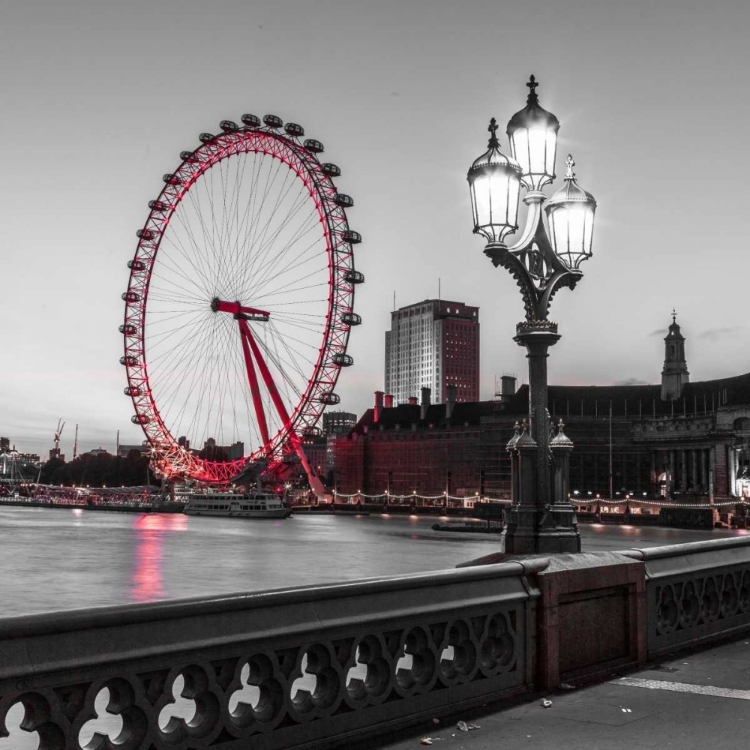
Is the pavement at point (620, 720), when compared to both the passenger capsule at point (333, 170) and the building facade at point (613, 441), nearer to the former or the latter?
the passenger capsule at point (333, 170)

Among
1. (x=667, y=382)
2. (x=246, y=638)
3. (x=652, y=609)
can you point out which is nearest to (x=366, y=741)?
(x=246, y=638)

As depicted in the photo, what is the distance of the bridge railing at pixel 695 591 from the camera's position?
9.25 meters

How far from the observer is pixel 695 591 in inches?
399

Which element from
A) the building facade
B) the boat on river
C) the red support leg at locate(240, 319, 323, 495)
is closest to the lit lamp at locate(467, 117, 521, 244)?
the red support leg at locate(240, 319, 323, 495)

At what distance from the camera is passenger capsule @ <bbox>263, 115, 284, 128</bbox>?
6388cm

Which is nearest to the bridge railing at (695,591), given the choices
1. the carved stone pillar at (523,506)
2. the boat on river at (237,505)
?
the carved stone pillar at (523,506)

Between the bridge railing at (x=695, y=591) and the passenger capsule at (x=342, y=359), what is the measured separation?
54.1 meters

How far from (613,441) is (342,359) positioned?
7686 cm

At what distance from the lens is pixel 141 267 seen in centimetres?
7144

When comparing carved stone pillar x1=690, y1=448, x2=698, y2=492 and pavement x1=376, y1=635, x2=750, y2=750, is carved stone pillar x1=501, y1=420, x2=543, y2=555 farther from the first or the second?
carved stone pillar x1=690, y1=448, x2=698, y2=492

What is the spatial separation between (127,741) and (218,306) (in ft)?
194

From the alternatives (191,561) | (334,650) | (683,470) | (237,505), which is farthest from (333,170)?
(683,470)

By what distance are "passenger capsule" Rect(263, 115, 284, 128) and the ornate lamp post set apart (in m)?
54.0

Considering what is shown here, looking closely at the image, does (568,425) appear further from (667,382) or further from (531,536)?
(531,536)
